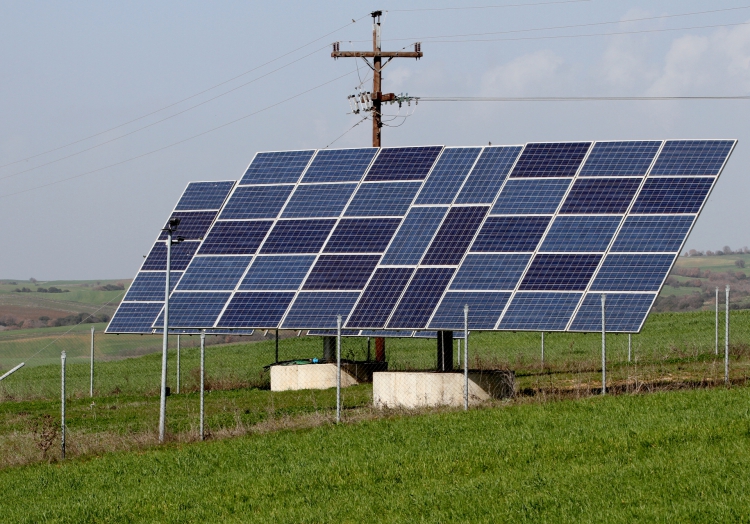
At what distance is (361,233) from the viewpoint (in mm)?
26766

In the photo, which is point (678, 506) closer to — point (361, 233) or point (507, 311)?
point (507, 311)

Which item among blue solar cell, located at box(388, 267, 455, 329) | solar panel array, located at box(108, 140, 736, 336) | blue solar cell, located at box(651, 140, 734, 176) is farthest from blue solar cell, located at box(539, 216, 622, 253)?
blue solar cell, located at box(388, 267, 455, 329)

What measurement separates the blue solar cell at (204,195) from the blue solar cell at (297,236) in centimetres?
339

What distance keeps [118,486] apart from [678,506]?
30.6 feet

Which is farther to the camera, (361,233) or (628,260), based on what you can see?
(361,233)

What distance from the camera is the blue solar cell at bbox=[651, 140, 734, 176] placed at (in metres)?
24.8

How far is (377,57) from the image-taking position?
3766 cm

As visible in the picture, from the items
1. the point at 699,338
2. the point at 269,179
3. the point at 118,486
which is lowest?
the point at 118,486

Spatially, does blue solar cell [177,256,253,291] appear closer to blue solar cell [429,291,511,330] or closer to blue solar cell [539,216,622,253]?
blue solar cell [429,291,511,330]

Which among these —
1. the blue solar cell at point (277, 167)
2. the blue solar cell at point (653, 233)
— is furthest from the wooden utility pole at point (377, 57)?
the blue solar cell at point (653, 233)

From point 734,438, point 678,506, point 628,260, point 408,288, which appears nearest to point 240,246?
point 408,288

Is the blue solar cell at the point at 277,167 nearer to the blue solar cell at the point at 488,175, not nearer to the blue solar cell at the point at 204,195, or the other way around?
the blue solar cell at the point at 204,195

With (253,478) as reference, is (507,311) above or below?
above

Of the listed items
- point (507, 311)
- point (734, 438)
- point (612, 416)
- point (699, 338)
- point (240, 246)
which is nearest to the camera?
point (734, 438)
